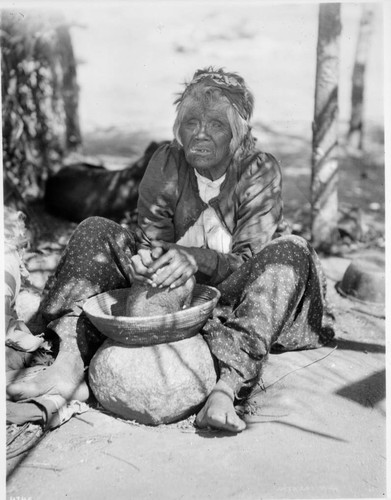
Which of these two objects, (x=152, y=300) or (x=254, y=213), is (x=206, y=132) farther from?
(x=152, y=300)

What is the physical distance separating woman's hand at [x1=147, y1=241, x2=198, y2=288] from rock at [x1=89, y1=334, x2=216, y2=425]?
28 cm

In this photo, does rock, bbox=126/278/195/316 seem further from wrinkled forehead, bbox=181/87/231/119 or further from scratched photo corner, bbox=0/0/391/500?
wrinkled forehead, bbox=181/87/231/119

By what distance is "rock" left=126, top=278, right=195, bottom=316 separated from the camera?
2686 mm

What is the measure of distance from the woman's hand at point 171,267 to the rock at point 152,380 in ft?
0.90

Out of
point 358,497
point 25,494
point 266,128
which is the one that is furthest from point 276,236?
point 266,128

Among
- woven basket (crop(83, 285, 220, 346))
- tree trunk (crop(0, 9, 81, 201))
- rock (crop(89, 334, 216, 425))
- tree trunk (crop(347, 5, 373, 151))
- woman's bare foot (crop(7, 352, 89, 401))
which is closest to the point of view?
woven basket (crop(83, 285, 220, 346))

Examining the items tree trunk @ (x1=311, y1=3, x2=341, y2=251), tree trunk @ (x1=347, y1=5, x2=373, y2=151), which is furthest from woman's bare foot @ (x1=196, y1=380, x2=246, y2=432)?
tree trunk @ (x1=347, y1=5, x2=373, y2=151)

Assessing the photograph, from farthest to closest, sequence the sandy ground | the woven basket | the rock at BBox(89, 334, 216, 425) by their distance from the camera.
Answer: the rock at BBox(89, 334, 216, 425), the woven basket, the sandy ground

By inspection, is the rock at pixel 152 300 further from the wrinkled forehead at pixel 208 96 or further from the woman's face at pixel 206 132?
the wrinkled forehead at pixel 208 96

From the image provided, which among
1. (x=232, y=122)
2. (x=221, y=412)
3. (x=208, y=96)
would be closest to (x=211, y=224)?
(x=232, y=122)

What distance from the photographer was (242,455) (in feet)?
8.20

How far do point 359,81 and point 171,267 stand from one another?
256 inches

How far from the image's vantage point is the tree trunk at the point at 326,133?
4742mm

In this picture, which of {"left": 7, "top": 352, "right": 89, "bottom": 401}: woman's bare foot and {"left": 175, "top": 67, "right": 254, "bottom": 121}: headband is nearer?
{"left": 7, "top": 352, "right": 89, "bottom": 401}: woman's bare foot
